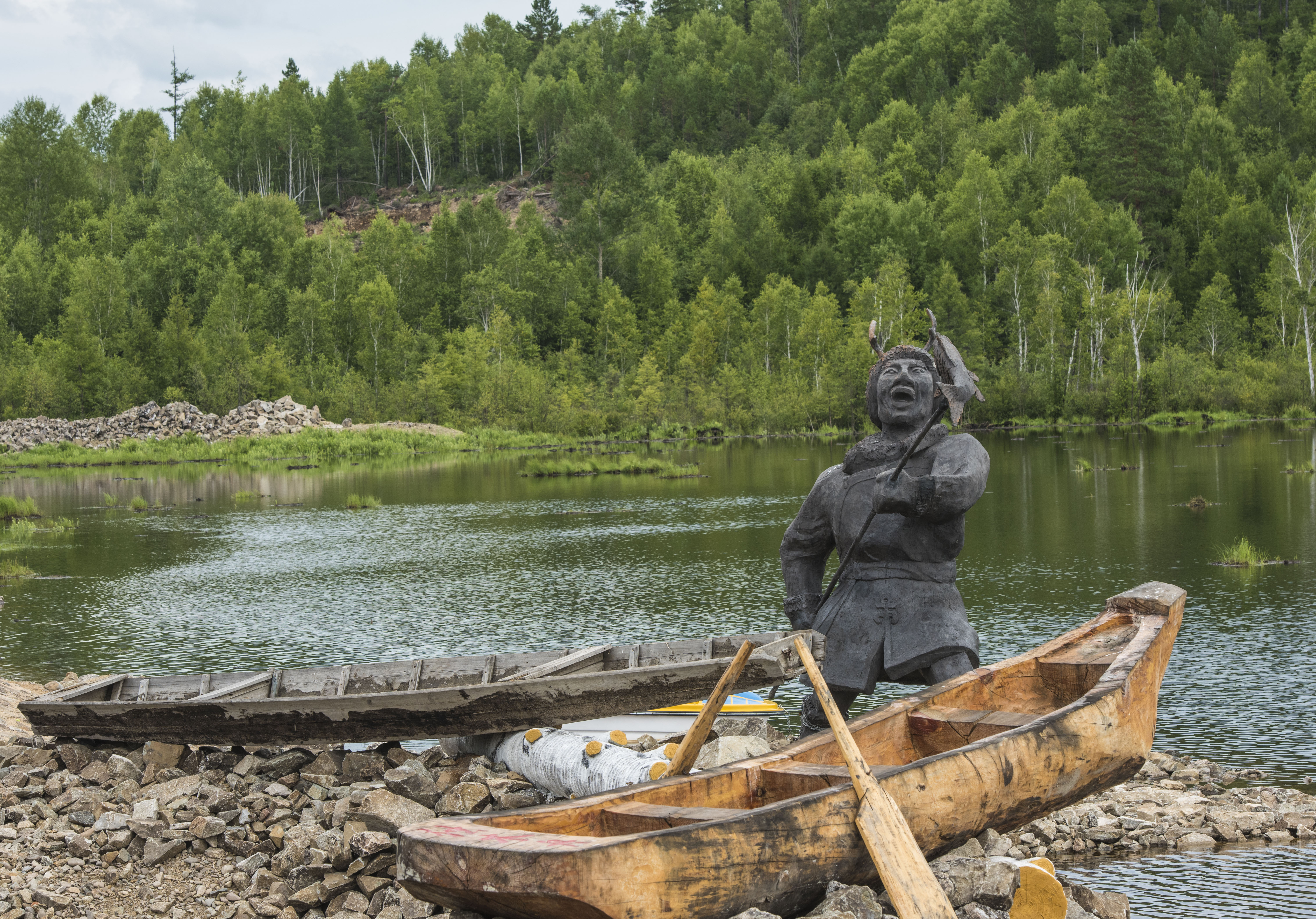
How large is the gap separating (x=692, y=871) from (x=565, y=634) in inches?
429

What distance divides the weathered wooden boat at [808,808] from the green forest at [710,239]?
59354mm

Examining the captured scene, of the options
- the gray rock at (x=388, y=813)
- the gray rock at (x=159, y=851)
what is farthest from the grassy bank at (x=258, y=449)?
the gray rock at (x=388, y=813)

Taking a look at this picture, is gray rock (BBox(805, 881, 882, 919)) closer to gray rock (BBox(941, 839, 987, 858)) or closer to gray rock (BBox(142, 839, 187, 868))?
gray rock (BBox(941, 839, 987, 858))

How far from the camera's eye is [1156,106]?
89.4 metres

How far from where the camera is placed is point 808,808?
4.38 metres

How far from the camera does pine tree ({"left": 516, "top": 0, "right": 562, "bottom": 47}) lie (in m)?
160

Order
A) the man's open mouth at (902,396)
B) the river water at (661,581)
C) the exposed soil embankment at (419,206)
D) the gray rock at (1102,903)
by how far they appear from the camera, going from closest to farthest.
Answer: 1. the gray rock at (1102,903)
2. the man's open mouth at (902,396)
3. the river water at (661,581)
4. the exposed soil embankment at (419,206)

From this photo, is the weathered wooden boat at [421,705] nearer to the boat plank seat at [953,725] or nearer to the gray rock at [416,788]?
the gray rock at [416,788]

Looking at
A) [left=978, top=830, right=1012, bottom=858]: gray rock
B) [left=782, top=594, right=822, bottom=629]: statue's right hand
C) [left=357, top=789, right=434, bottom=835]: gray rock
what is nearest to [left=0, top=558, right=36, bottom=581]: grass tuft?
[left=357, top=789, right=434, bottom=835]: gray rock

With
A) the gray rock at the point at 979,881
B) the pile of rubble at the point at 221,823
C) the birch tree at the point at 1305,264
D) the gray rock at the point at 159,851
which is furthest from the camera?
the birch tree at the point at 1305,264

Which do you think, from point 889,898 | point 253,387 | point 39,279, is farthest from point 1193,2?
point 889,898

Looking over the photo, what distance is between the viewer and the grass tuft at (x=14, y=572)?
67.4 ft

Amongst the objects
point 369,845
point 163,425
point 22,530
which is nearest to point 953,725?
point 369,845

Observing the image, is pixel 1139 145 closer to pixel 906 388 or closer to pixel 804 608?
pixel 906 388
